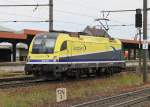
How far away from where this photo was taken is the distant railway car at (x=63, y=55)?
1150 inches

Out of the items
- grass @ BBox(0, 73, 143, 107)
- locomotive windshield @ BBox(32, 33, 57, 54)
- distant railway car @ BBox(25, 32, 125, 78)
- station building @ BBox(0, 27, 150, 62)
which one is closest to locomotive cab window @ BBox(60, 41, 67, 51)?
distant railway car @ BBox(25, 32, 125, 78)

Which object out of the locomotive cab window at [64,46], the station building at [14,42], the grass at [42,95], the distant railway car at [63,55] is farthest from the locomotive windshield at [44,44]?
the station building at [14,42]

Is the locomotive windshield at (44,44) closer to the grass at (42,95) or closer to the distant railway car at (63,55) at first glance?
the distant railway car at (63,55)

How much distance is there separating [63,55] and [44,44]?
1.33m

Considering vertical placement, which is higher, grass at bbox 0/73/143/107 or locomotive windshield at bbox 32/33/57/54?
locomotive windshield at bbox 32/33/57/54

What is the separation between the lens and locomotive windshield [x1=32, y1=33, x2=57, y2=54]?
97.0 ft

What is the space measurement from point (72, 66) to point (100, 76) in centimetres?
538

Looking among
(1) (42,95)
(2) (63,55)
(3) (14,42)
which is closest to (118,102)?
(1) (42,95)

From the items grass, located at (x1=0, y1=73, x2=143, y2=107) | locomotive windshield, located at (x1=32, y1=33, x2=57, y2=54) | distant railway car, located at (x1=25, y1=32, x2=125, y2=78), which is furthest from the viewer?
locomotive windshield, located at (x1=32, y1=33, x2=57, y2=54)

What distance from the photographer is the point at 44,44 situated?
97.9 feet

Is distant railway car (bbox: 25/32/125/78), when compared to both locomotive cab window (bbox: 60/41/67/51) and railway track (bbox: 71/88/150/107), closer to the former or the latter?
locomotive cab window (bbox: 60/41/67/51)

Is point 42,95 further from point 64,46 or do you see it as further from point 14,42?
point 14,42

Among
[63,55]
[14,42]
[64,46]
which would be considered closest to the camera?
[63,55]

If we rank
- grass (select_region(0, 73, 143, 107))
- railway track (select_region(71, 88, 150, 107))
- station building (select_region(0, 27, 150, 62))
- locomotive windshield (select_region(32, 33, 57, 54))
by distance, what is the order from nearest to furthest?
1. railway track (select_region(71, 88, 150, 107))
2. grass (select_region(0, 73, 143, 107))
3. locomotive windshield (select_region(32, 33, 57, 54))
4. station building (select_region(0, 27, 150, 62))
